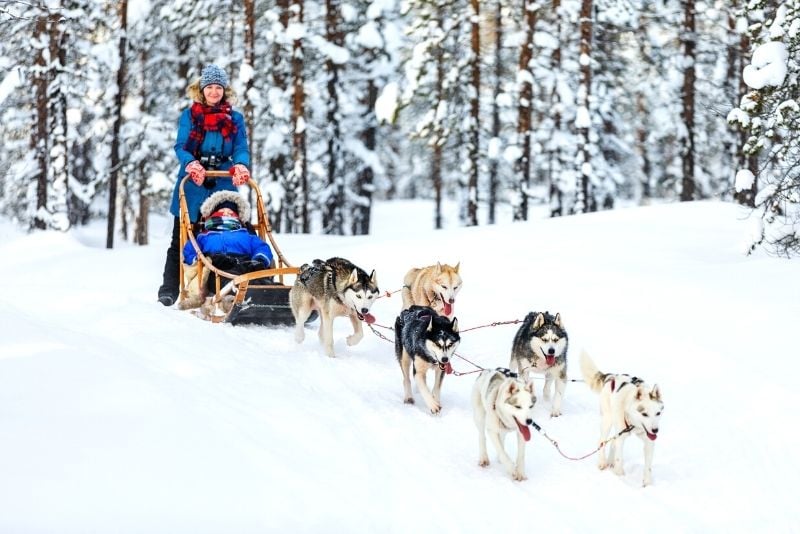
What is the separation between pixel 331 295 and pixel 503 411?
8.90ft

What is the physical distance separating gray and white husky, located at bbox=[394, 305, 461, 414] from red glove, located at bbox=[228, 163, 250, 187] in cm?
312

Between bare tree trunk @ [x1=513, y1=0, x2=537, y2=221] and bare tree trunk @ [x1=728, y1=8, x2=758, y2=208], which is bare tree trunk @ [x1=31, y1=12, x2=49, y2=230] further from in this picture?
bare tree trunk @ [x1=728, y1=8, x2=758, y2=208]

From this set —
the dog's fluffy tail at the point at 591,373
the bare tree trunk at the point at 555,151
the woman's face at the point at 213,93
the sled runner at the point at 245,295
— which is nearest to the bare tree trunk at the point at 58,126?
the woman's face at the point at 213,93

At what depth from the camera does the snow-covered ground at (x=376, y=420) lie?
3.34 m

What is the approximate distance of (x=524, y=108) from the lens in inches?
742

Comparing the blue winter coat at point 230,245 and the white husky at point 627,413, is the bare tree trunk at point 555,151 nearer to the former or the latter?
the blue winter coat at point 230,245

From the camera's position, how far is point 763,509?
→ 14.4 ft

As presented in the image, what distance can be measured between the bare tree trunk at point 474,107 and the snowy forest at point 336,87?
0.04 meters

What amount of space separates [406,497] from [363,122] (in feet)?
65.7

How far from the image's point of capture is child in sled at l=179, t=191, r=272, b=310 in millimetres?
7766

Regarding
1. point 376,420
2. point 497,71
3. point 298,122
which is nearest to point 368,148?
point 497,71

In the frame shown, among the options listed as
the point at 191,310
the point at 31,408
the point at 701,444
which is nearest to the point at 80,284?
the point at 191,310

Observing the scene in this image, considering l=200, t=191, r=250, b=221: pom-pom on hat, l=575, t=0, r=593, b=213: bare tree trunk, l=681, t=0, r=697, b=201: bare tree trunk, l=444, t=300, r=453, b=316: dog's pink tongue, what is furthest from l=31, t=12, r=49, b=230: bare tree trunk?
l=681, t=0, r=697, b=201: bare tree trunk

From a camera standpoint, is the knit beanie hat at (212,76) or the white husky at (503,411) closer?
the white husky at (503,411)
